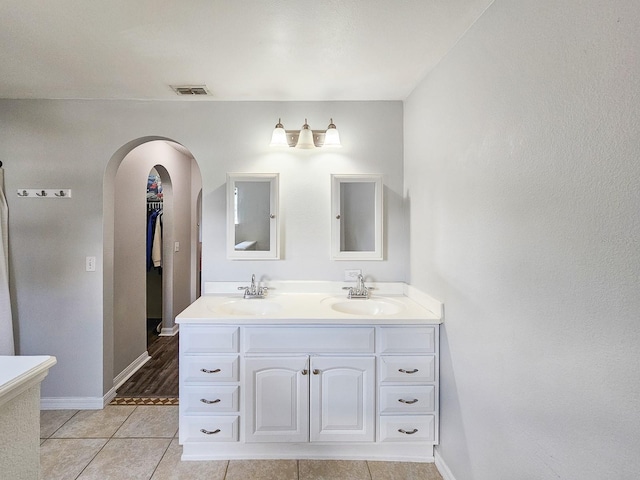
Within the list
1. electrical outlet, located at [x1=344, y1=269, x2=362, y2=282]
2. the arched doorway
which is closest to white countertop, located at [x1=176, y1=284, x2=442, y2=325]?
electrical outlet, located at [x1=344, y1=269, x2=362, y2=282]

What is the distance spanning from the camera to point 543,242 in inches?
41.6

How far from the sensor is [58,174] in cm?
241

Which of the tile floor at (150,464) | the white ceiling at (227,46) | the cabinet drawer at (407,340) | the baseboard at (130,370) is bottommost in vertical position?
the tile floor at (150,464)

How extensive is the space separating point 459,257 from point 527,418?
733mm

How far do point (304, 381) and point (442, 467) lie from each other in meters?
0.91

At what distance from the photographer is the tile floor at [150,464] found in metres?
1.78

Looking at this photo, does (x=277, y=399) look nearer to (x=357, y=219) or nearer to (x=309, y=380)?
(x=309, y=380)

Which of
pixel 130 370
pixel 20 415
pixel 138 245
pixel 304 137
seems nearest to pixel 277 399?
pixel 20 415

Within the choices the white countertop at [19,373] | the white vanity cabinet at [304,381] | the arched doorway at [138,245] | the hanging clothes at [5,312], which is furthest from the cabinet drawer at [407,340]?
the hanging clothes at [5,312]

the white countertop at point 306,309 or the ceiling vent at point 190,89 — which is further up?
the ceiling vent at point 190,89

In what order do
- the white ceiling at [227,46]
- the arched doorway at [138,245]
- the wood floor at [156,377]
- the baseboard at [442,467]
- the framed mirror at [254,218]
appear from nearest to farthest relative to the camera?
the white ceiling at [227,46] → the baseboard at [442,467] → the framed mirror at [254,218] → the arched doorway at [138,245] → the wood floor at [156,377]

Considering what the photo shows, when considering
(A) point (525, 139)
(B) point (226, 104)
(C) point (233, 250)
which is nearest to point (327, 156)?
(B) point (226, 104)

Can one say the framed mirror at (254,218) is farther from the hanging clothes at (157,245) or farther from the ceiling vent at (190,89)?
the hanging clothes at (157,245)

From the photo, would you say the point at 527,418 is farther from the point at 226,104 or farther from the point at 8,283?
the point at 8,283
